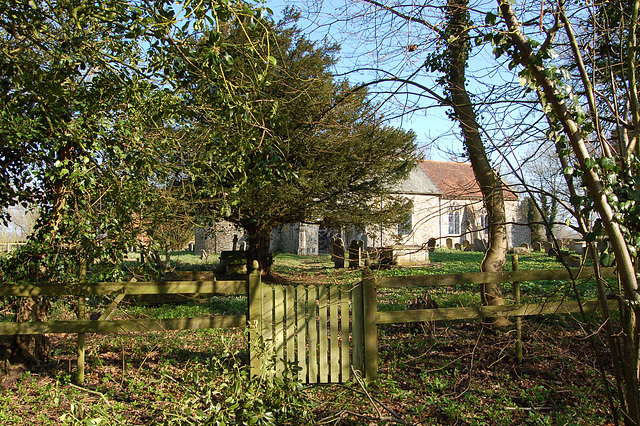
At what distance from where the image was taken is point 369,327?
5.20m

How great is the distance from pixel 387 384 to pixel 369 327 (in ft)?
2.33

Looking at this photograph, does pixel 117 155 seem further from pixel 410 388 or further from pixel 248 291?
pixel 410 388

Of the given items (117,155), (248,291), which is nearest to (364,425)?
(248,291)

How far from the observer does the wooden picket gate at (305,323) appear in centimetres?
505

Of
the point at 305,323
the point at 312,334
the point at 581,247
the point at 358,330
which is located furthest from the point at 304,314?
the point at 581,247

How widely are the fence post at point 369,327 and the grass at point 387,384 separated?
6.3 inches

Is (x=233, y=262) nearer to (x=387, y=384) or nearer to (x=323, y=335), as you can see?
(x=323, y=335)

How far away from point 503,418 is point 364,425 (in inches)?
51.8

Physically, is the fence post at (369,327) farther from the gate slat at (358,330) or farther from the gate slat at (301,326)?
the gate slat at (301,326)

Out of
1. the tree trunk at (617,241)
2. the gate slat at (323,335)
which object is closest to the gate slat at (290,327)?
the gate slat at (323,335)

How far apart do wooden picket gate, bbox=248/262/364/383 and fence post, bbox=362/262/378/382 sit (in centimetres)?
6

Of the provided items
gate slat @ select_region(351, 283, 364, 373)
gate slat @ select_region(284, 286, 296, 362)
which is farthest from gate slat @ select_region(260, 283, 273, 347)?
gate slat @ select_region(351, 283, 364, 373)

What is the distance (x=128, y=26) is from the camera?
393 centimetres

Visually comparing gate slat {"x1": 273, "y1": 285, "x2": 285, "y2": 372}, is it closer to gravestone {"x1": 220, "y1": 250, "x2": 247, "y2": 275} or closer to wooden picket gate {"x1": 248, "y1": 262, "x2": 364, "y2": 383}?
wooden picket gate {"x1": 248, "y1": 262, "x2": 364, "y2": 383}
